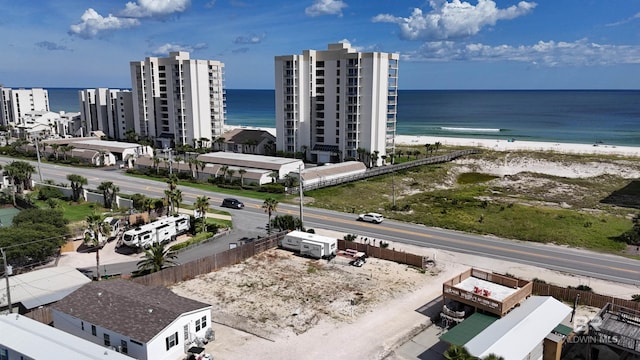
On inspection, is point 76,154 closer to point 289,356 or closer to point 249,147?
point 249,147

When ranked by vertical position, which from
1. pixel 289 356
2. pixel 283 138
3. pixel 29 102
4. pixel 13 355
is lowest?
pixel 289 356

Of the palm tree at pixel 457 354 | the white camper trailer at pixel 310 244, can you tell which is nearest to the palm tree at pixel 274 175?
the white camper trailer at pixel 310 244

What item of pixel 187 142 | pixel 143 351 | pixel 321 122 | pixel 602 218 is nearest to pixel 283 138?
pixel 321 122

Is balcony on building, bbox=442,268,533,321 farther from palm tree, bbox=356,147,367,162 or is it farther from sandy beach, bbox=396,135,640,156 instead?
sandy beach, bbox=396,135,640,156

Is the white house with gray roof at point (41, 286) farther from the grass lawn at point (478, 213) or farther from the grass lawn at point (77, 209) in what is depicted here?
the grass lawn at point (478, 213)

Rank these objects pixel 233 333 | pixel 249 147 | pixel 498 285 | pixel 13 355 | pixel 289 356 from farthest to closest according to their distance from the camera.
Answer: pixel 249 147 → pixel 498 285 → pixel 233 333 → pixel 289 356 → pixel 13 355

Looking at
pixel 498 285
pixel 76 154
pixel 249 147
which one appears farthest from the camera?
pixel 249 147

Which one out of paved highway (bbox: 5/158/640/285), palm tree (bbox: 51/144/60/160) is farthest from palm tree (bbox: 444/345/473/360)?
palm tree (bbox: 51/144/60/160)
